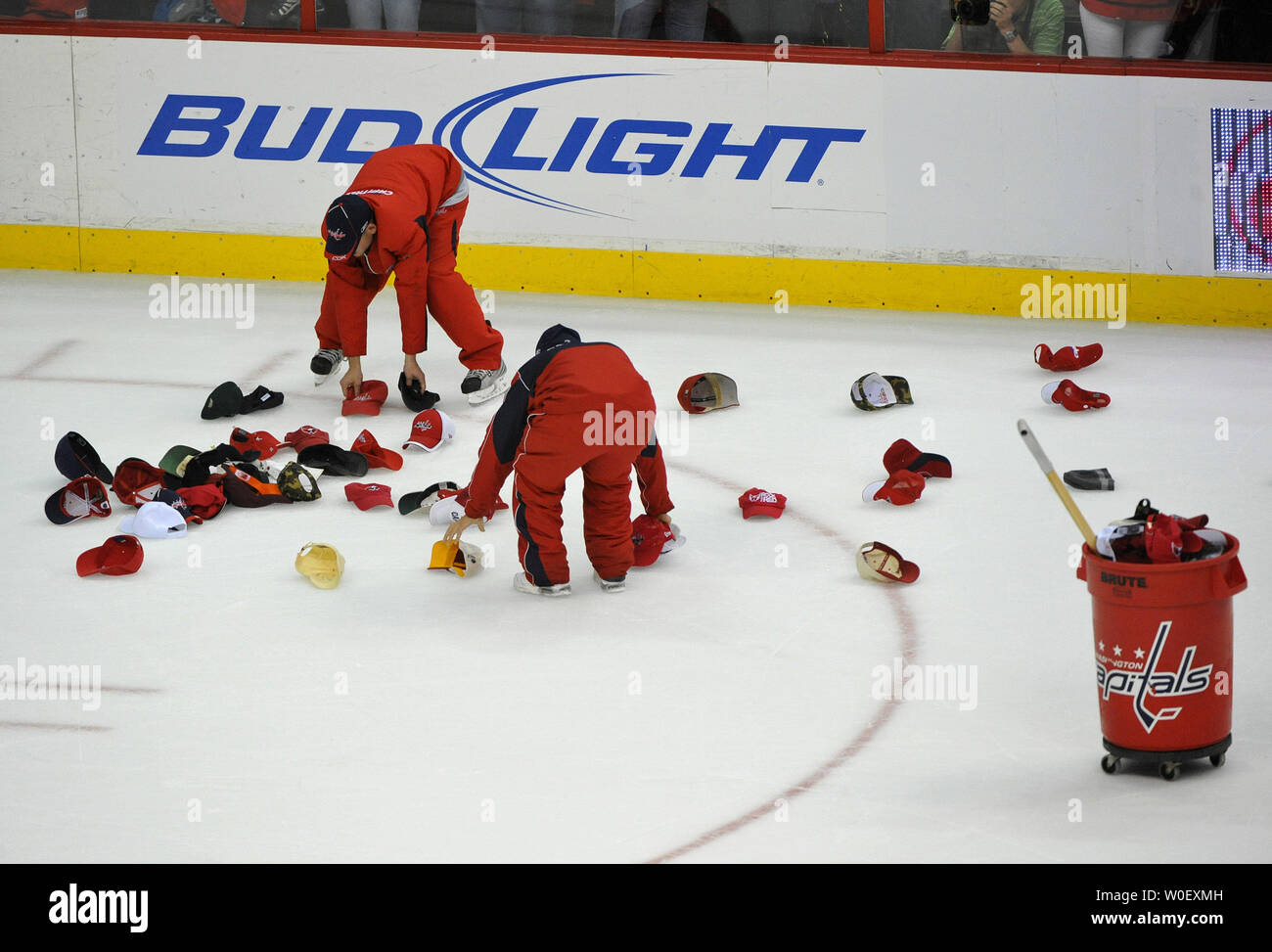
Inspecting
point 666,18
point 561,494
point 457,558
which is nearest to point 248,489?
point 457,558

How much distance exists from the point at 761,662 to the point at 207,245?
17.8 feet

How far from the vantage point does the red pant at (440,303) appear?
7105mm

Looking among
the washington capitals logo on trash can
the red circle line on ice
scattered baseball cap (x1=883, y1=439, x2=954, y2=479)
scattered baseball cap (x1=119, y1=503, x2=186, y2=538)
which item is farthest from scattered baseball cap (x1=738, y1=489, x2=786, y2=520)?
the washington capitals logo on trash can

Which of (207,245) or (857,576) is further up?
(207,245)

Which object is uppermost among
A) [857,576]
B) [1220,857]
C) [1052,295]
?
[1052,295]

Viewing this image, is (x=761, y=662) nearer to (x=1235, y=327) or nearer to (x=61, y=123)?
(x=1235, y=327)

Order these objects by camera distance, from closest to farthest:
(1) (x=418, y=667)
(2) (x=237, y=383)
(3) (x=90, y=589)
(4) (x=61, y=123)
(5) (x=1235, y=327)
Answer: (1) (x=418, y=667), (3) (x=90, y=589), (2) (x=237, y=383), (5) (x=1235, y=327), (4) (x=61, y=123)

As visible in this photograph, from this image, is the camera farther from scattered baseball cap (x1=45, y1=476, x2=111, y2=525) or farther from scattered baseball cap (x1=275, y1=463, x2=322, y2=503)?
scattered baseball cap (x1=45, y1=476, x2=111, y2=525)

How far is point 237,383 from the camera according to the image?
766cm

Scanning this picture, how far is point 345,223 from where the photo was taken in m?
6.68

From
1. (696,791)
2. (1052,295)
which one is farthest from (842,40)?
(696,791)

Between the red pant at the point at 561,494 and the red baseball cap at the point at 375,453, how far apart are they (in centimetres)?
126

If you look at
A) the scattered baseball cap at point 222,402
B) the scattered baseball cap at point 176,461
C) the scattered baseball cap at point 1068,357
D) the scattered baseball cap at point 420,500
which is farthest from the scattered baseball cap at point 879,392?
the scattered baseball cap at point 176,461

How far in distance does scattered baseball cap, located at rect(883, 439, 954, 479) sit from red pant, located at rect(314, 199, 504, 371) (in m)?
1.93
